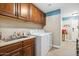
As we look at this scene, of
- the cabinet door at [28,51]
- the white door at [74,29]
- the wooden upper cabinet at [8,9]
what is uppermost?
the wooden upper cabinet at [8,9]

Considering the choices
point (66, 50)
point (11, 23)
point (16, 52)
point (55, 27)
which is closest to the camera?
point (16, 52)

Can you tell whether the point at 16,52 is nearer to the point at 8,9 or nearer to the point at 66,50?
the point at 8,9

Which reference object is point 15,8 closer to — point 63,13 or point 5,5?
point 5,5

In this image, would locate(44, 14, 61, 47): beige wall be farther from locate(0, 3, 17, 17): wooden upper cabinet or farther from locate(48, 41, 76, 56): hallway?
locate(0, 3, 17, 17): wooden upper cabinet

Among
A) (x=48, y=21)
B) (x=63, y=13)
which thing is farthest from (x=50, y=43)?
(x=63, y=13)

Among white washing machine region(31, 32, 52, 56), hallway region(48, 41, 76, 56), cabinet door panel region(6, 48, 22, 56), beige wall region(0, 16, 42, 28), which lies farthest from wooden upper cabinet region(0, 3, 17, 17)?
hallway region(48, 41, 76, 56)

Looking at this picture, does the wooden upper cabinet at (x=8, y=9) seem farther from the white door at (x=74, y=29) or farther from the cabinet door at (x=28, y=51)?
the white door at (x=74, y=29)

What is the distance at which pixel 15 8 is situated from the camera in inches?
73.4

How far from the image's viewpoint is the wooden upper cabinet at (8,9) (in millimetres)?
1544

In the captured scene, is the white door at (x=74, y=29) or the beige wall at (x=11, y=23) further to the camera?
the beige wall at (x=11, y=23)

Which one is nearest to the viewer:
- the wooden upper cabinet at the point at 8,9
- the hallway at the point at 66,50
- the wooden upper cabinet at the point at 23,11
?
the wooden upper cabinet at the point at 8,9

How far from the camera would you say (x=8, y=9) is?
1697 mm

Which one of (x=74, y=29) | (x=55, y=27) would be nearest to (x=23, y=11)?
(x=55, y=27)

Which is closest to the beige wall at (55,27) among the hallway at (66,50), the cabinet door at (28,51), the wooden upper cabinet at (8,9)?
the hallway at (66,50)
